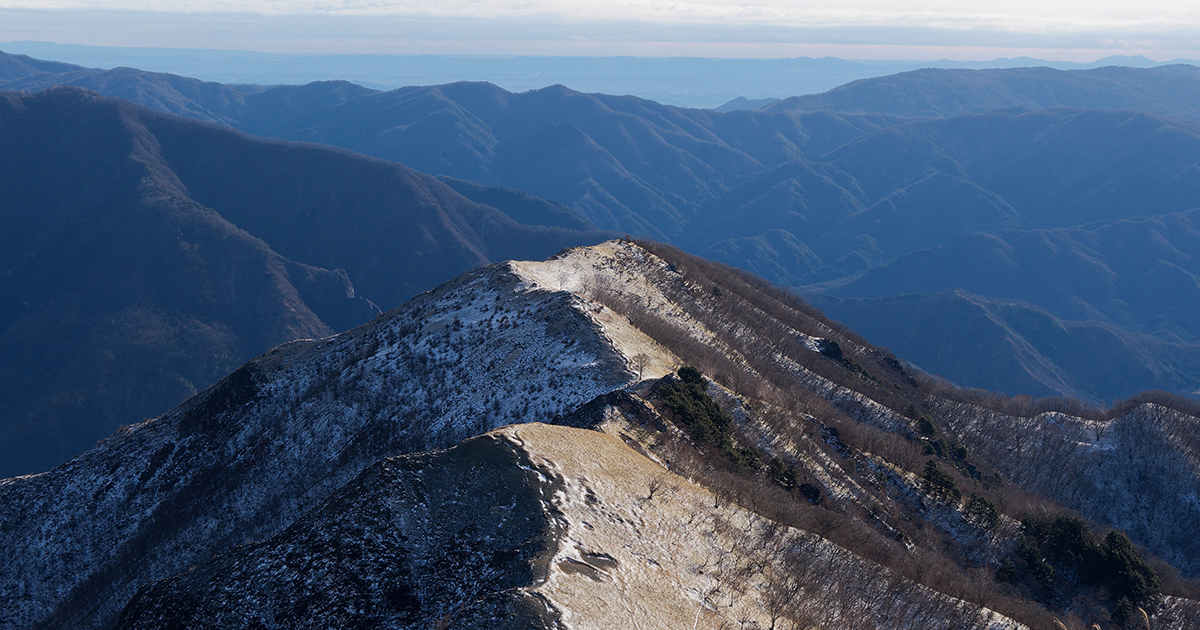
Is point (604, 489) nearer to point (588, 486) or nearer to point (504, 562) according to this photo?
point (588, 486)

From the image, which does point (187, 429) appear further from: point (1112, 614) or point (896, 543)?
point (1112, 614)

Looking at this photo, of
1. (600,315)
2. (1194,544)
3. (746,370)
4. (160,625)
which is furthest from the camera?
(1194,544)

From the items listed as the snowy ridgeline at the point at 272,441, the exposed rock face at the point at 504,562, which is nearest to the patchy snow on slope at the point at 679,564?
the exposed rock face at the point at 504,562

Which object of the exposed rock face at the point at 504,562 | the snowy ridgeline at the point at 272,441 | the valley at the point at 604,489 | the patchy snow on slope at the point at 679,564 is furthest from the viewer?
the snowy ridgeline at the point at 272,441

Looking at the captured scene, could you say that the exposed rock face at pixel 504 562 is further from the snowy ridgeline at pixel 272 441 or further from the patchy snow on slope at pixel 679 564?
the snowy ridgeline at pixel 272 441

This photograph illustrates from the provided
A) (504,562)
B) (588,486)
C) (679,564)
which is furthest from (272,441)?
(679,564)

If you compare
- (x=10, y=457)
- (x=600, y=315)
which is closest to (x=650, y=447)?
(x=600, y=315)

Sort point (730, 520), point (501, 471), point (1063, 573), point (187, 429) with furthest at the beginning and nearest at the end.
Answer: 1. point (187, 429)
2. point (1063, 573)
3. point (730, 520)
4. point (501, 471)
